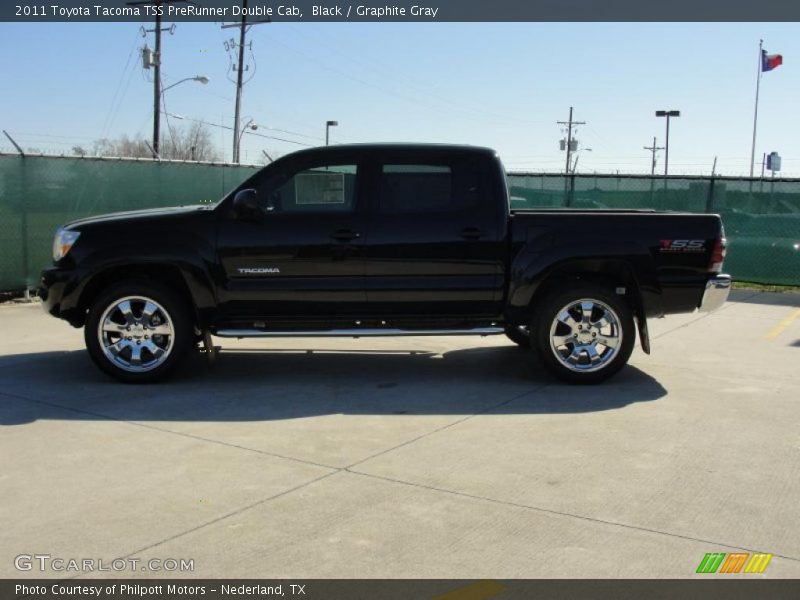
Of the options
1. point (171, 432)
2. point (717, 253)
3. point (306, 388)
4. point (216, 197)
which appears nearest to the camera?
point (171, 432)

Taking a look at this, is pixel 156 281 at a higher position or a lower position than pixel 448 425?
higher

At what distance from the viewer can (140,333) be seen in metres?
6.99

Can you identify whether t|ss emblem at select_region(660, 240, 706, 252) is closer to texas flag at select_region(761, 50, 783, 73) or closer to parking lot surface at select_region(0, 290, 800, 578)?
parking lot surface at select_region(0, 290, 800, 578)

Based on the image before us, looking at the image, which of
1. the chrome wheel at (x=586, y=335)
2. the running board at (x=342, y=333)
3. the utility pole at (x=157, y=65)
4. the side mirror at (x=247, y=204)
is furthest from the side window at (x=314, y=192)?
the utility pole at (x=157, y=65)

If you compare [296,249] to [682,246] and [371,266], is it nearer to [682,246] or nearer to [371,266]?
[371,266]

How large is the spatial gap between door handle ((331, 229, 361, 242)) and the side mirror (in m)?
0.66

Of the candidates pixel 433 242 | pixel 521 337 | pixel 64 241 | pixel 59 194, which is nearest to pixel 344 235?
pixel 433 242

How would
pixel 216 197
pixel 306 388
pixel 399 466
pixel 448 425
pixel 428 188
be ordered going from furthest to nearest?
1. pixel 216 197
2. pixel 428 188
3. pixel 306 388
4. pixel 448 425
5. pixel 399 466

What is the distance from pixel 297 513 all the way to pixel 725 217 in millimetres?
12712

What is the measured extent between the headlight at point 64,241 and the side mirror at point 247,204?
137 cm

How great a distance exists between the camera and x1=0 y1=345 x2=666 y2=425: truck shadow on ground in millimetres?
6262

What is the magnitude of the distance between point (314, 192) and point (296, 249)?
20.9 inches

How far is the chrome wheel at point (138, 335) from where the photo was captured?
695 cm

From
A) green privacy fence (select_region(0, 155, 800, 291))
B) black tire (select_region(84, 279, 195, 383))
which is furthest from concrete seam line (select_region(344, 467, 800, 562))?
green privacy fence (select_region(0, 155, 800, 291))
